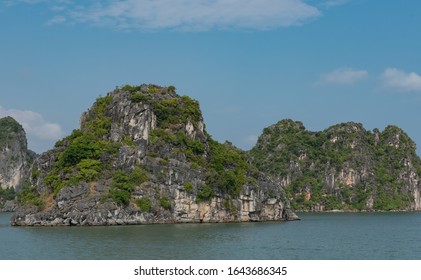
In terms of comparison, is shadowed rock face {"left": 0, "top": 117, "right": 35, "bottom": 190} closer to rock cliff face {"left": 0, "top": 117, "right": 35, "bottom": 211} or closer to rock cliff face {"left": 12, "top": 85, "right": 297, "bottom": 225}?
rock cliff face {"left": 0, "top": 117, "right": 35, "bottom": 211}

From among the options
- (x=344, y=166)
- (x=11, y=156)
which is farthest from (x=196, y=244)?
(x=11, y=156)

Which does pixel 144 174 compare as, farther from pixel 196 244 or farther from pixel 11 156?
pixel 11 156

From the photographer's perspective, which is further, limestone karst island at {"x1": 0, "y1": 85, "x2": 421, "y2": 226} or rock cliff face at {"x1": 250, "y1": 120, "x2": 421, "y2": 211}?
rock cliff face at {"x1": 250, "y1": 120, "x2": 421, "y2": 211}

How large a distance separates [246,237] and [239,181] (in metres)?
20.7


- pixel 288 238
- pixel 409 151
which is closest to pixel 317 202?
pixel 409 151

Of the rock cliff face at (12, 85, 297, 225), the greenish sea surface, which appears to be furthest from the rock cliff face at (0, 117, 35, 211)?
the greenish sea surface

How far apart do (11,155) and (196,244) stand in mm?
121338

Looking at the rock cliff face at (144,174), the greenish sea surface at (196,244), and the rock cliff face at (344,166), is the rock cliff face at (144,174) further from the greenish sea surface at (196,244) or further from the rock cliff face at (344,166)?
the rock cliff face at (344,166)

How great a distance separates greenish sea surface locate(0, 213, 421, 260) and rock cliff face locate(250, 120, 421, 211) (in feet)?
268

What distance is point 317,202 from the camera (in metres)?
134

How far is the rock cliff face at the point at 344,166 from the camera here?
13450cm

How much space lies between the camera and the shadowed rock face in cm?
15100
